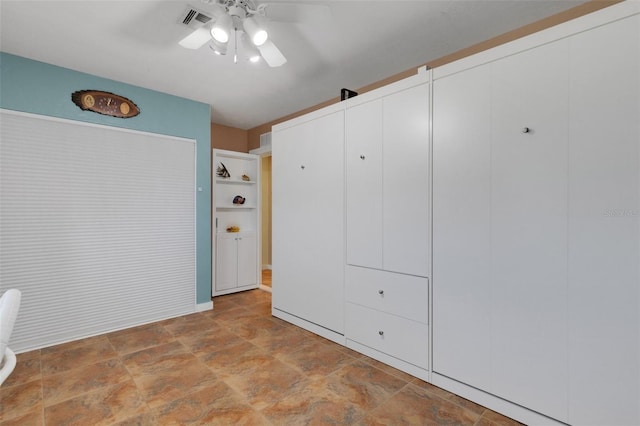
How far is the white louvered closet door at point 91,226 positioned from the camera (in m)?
2.71

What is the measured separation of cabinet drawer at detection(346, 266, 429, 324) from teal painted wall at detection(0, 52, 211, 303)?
6.81 ft

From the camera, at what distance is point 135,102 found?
3340 mm

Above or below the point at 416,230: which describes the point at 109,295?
below

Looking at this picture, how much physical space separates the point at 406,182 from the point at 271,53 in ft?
4.52

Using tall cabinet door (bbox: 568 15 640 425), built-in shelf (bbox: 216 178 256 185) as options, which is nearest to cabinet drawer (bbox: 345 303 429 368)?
tall cabinet door (bbox: 568 15 640 425)

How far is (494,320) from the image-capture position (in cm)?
187

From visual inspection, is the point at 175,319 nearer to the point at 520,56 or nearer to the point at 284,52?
the point at 284,52

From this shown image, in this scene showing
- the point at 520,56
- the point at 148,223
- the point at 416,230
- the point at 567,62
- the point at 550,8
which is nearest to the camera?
the point at 567,62

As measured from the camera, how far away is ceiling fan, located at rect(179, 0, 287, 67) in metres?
1.90

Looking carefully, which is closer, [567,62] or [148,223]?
[567,62]

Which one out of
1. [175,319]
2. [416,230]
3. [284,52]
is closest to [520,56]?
[416,230]

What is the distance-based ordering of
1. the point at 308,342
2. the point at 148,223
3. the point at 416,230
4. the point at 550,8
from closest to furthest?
the point at 550,8
the point at 416,230
the point at 308,342
the point at 148,223

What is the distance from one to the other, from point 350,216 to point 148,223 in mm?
2319

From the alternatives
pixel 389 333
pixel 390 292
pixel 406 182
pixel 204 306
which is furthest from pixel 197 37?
pixel 204 306
